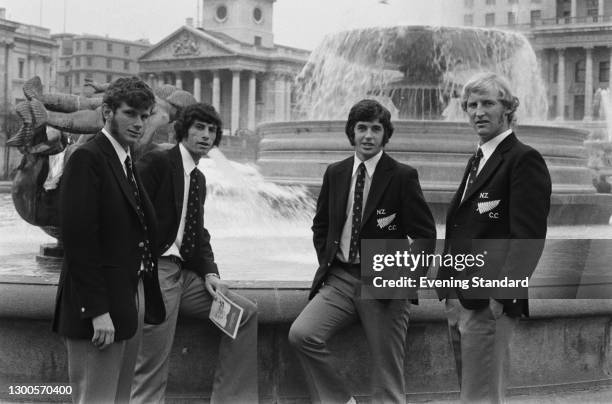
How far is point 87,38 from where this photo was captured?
363ft

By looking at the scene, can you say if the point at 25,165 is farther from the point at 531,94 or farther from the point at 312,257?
the point at 531,94

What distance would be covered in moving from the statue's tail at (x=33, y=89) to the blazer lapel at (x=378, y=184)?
2922 mm

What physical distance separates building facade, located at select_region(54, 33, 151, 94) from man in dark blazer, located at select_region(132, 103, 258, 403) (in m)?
106

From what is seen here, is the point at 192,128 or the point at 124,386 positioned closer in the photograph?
the point at 124,386

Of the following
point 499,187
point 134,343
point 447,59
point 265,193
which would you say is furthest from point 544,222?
point 447,59

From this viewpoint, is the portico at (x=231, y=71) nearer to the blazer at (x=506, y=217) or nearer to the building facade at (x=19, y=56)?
the building facade at (x=19, y=56)

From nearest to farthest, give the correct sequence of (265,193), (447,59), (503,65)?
(265,193) → (447,59) → (503,65)

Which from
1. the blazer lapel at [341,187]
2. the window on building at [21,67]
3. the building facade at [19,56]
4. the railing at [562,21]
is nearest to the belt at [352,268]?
the blazer lapel at [341,187]

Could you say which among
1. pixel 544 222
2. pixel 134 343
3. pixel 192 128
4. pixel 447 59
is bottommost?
pixel 134 343

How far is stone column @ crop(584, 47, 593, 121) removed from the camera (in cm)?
8000

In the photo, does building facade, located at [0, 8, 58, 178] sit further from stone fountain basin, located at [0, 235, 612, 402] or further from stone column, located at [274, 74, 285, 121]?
stone fountain basin, located at [0, 235, 612, 402]

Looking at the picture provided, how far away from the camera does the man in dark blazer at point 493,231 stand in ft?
12.7

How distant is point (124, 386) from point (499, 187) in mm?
1722

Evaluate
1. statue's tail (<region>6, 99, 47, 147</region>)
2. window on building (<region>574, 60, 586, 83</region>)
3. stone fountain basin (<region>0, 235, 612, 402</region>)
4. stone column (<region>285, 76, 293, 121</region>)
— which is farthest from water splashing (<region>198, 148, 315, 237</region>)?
stone column (<region>285, 76, 293, 121</region>)
